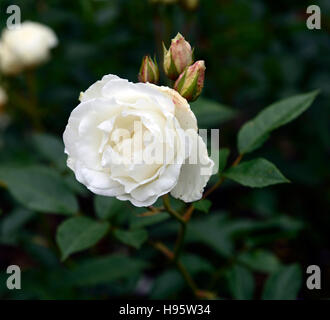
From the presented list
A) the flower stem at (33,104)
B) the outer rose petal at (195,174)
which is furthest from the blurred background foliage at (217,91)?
the outer rose petal at (195,174)

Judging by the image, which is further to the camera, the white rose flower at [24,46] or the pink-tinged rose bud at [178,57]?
the white rose flower at [24,46]

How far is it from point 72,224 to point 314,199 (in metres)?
1.48

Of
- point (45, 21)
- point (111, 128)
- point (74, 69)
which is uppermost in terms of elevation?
point (45, 21)

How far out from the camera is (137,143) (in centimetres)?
87

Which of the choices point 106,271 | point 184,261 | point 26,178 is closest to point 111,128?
point 26,178

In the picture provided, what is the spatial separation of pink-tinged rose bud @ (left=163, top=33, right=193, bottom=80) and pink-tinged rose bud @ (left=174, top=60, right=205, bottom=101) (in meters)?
0.04

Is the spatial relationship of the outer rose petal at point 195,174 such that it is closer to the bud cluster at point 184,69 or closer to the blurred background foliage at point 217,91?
the bud cluster at point 184,69

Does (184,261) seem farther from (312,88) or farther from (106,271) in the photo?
(312,88)

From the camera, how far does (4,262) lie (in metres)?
2.43

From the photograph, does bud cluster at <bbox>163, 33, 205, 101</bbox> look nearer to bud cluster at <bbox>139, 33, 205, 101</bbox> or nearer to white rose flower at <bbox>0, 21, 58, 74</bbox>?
bud cluster at <bbox>139, 33, 205, 101</bbox>

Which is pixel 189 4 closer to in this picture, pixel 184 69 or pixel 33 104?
pixel 33 104

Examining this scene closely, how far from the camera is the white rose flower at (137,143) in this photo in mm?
829

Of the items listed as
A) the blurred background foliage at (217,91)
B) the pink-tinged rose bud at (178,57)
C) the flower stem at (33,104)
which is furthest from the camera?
the flower stem at (33,104)

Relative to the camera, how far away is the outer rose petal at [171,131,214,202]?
840 mm
